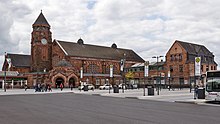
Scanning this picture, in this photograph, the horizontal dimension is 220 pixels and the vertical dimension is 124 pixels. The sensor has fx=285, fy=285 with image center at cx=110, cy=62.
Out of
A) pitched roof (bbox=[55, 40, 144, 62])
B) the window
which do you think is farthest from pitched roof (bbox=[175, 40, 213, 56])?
the window

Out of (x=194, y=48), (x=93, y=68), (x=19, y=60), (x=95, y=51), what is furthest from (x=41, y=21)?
(x=194, y=48)

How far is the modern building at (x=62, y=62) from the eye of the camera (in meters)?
77.4

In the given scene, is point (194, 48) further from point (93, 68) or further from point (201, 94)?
point (201, 94)

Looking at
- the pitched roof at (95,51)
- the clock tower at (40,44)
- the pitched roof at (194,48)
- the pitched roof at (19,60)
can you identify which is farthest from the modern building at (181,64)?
the pitched roof at (19,60)

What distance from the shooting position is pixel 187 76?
76938mm

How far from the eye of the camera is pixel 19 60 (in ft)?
335

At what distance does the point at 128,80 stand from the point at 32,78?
31.5m

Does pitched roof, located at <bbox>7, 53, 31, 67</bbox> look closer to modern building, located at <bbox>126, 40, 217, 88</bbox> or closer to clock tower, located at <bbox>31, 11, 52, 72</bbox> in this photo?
clock tower, located at <bbox>31, 11, 52, 72</bbox>

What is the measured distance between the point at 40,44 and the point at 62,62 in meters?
13.8

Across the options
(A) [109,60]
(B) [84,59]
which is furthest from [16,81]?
(A) [109,60]

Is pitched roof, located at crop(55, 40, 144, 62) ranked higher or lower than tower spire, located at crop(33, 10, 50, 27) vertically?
lower

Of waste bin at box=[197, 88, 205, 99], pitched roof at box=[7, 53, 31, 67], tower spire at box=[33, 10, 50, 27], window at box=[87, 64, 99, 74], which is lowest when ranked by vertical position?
waste bin at box=[197, 88, 205, 99]

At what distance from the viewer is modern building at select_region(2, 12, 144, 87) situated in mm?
77438

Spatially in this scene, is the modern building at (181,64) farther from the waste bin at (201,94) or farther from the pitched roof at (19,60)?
the waste bin at (201,94)
